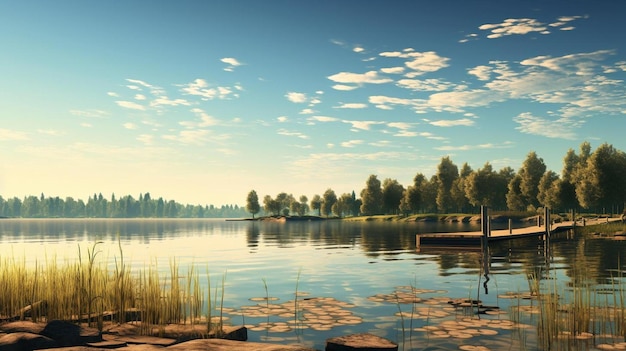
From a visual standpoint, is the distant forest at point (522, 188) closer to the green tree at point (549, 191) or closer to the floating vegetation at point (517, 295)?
the green tree at point (549, 191)

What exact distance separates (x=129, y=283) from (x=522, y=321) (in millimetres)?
11748

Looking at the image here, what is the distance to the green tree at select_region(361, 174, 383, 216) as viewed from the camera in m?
193

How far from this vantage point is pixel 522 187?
151 m

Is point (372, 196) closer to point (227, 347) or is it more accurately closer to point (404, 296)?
point (404, 296)

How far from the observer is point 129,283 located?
55.9 ft

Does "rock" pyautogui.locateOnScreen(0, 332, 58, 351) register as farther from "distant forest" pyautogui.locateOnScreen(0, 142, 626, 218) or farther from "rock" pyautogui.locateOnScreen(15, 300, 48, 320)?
"distant forest" pyautogui.locateOnScreen(0, 142, 626, 218)

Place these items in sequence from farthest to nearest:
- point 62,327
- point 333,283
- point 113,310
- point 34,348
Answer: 1. point 333,283
2. point 113,310
3. point 62,327
4. point 34,348

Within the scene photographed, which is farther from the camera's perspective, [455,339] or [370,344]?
[455,339]

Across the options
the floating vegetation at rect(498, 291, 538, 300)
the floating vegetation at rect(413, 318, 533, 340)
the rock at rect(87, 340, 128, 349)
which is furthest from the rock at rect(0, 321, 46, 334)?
the floating vegetation at rect(498, 291, 538, 300)

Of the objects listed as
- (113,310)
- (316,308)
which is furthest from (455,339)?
(113,310)

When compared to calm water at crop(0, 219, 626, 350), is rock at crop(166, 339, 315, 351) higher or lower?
higher

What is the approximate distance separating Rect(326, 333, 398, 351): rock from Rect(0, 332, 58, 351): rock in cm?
592

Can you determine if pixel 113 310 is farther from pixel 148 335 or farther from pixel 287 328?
pixel 287 328

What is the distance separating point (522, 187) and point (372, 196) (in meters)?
55.8
